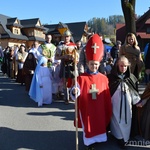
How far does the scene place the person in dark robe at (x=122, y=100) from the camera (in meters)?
4.29

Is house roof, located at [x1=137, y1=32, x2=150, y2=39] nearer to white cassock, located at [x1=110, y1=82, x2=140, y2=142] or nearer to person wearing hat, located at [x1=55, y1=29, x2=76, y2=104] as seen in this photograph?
person wearing hat, located at [x1=55, y1=29, x2=76, y2=104]

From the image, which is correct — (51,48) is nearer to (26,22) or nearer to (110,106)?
(110,106)

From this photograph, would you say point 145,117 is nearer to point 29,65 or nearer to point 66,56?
point 66,56

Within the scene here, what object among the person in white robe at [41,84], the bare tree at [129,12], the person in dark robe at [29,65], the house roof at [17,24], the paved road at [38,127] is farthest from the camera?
the house roof at [17,24]

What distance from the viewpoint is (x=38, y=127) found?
548cm

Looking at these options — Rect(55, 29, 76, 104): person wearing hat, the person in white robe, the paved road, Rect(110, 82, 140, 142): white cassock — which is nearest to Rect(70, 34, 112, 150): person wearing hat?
Rect(110, 82, 140, 142): white cassock

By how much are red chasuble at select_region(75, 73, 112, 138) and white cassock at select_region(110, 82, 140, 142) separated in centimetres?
24

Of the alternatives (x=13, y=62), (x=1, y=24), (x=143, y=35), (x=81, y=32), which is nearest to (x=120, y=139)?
(x=13, y=62)

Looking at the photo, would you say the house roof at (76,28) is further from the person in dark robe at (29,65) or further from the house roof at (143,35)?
the person in dark robe at (29,65)

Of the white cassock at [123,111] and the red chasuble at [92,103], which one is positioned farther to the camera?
the white cassock at [123,111]

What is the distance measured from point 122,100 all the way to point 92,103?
20.9 inches

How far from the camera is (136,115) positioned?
14.6ft

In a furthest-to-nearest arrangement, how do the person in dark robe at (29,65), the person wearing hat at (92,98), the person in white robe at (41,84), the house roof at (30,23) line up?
the house roof at (30,23)
the person in dark robe at (29,65)
the person in white robe at (41,84)
the person wearing hat at (92,98)

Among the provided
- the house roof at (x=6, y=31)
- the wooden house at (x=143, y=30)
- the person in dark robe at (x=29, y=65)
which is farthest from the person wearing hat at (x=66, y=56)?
the house roof at (x=6, y=31)
